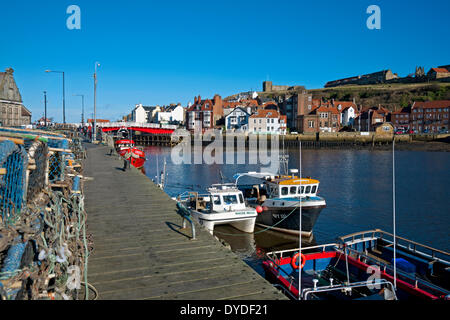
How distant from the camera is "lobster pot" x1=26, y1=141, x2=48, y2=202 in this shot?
5.94m

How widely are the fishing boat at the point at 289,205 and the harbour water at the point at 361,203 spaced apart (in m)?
0.72

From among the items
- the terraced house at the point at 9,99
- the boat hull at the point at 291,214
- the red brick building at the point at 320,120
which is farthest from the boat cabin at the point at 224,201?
the red brick building at the point at 320,120

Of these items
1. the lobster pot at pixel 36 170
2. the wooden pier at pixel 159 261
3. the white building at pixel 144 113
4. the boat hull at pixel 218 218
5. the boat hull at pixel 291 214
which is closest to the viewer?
the lobster pot at pixel 36 170

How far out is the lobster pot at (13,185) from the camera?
4.80 m

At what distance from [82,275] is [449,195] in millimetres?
38014

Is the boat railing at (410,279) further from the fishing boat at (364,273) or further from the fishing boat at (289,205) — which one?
the fishing boat at (289,205)

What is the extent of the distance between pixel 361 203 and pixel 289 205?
12.7m

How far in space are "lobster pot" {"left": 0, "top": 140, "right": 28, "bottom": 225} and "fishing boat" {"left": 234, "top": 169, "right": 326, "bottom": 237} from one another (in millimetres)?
17295

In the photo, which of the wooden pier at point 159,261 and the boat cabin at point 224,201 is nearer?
the wooden pier at point 159,261

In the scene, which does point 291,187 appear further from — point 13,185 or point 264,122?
point 264,122

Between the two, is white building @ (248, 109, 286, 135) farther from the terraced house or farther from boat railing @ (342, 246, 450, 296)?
boat railing @ (342, 246, 450, 296)
